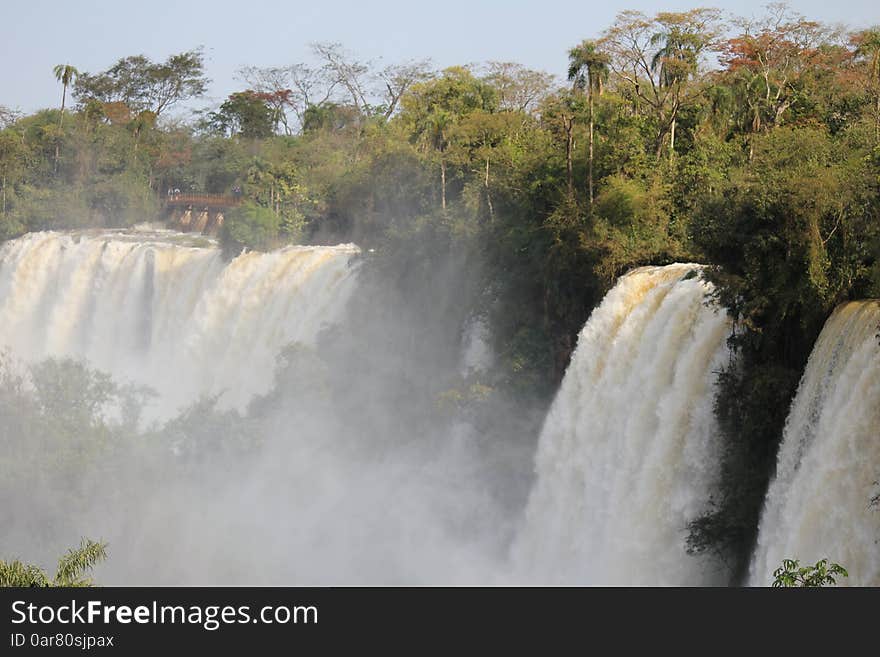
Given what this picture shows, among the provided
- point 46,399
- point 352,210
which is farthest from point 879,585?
point 352,210

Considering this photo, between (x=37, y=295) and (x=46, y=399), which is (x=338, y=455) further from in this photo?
(x=37, y=295)

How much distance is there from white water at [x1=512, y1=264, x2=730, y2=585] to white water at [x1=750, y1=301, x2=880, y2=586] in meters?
1.84

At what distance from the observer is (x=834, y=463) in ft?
41.5

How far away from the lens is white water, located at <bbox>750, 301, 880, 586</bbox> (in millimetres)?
12188

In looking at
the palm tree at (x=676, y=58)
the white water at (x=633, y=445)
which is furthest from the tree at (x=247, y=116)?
the white water at (x=633, y=445)

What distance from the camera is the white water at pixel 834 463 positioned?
12188 millimetres

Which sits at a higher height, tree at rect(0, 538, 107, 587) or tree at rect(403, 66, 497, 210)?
tree at rect(403, 66, 497, 210)

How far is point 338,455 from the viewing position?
87.8ft

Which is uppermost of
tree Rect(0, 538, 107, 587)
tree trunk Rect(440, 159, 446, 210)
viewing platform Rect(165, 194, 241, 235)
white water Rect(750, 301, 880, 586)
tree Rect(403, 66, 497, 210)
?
tree Rect(403, 66, 497, 210)

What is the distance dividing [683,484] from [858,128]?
9.26 meters

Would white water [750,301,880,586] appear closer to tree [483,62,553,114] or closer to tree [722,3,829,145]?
tree [722,3,829,145]

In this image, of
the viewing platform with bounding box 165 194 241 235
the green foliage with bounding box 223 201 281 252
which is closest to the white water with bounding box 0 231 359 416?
the green foliage with bounding box 223 201 281 252

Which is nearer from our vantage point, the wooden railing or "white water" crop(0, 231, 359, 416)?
"white water" crop(0, 231, 359, 416)
